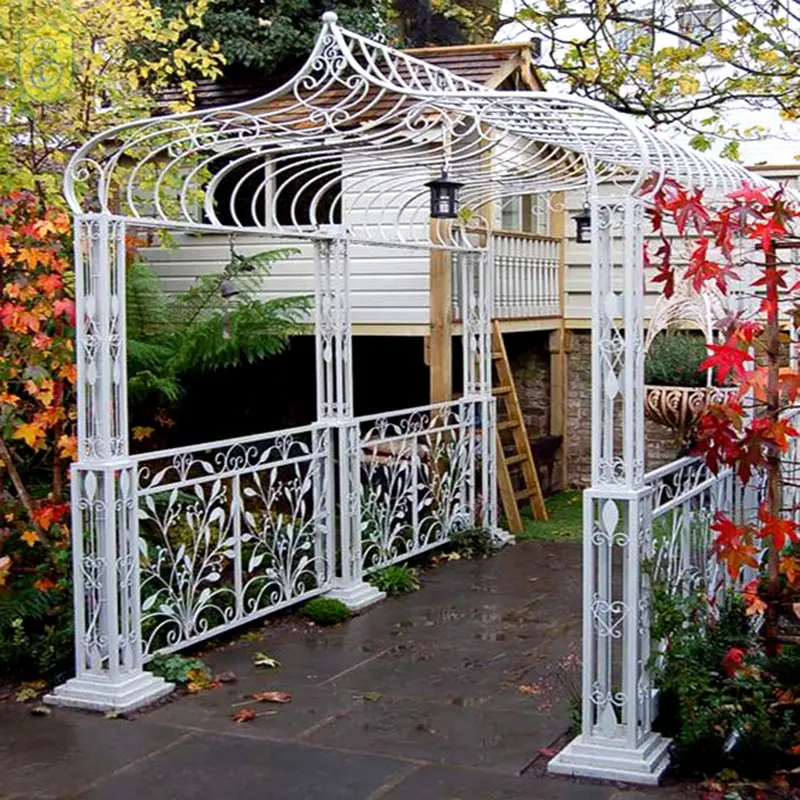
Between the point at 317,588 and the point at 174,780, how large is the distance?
9.76ft

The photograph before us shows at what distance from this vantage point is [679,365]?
35.9 feet

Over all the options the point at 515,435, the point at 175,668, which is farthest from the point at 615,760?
the point at 515,435

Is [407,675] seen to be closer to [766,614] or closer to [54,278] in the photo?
[766,614]

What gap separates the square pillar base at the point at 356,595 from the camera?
7768mm

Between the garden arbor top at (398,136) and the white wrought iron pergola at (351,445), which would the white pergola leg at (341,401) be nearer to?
the white wrought iron pergola at (351,445)

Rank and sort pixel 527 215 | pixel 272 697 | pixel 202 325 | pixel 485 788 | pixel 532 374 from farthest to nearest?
pixel 532 374, pixel 527 215, pixel 202 325, pixel 272 697, pixel 485 788

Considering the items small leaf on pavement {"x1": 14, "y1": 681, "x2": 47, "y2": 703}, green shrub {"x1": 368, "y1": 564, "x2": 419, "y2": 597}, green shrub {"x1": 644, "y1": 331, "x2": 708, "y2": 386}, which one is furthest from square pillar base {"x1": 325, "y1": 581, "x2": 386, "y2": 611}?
green shrub {"x1": 644, "y1": 331, "x2": 708, "y2": 386}

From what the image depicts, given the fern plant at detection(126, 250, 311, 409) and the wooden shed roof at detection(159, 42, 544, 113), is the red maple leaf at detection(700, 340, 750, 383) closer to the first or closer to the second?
the fern plant at detection(126, 250, 311, 409)

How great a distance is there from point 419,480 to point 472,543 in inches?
26.0

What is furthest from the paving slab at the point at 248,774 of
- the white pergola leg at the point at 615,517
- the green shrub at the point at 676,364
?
the green shrub at the point at 676,364

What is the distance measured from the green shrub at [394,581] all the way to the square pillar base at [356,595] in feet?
0.50

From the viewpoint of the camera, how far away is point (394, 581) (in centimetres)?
823

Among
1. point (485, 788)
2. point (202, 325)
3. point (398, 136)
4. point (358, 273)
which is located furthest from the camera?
point (358, 273)

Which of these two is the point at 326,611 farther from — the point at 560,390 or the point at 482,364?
the point at 560,390
